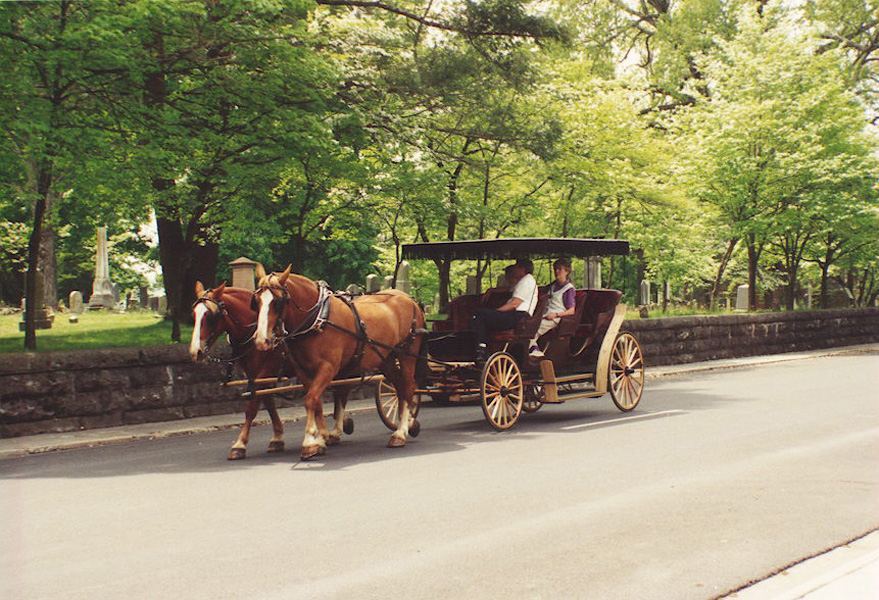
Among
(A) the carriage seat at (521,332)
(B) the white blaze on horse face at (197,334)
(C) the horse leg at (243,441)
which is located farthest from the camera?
(A) the carriage seat at (521,332)

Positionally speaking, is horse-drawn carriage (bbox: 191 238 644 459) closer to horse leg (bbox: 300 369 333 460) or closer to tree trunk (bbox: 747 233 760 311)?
horse leg (bbox: 300 369 333 460)

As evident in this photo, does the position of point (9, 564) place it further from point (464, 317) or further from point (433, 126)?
point (433, 126)

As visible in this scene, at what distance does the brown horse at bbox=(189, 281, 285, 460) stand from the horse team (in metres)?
0.01

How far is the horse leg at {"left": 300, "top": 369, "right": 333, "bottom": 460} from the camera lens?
885cm

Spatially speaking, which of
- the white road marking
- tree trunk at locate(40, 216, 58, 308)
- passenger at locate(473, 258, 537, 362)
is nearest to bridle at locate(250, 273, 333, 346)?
passenger at locate(473, 258, 537, 362)

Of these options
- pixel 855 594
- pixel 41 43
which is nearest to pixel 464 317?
pixel 41 43

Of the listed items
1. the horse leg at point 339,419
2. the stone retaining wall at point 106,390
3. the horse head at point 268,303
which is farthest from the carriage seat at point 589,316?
the stone retaining wall at point 106,390

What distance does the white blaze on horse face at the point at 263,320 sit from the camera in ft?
27.6

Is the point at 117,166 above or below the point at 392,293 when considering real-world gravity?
above

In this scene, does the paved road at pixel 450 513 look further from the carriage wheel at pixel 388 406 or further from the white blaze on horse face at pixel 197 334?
the white blaze on horse face at pixel 197 334

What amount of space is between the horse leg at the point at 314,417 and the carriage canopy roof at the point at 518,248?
3664 millimetres

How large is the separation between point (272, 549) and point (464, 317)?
7528mm

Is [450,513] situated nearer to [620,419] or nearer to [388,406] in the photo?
[388,406]

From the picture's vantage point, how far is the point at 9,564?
5.43 meters
